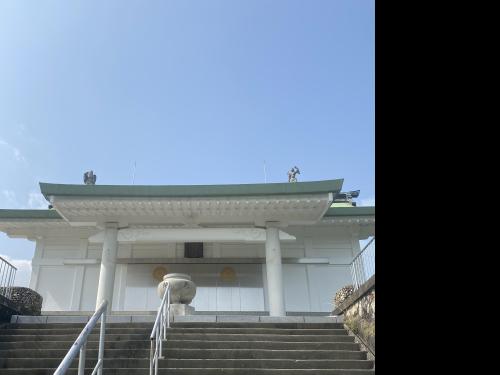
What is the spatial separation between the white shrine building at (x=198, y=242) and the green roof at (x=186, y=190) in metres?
0.03

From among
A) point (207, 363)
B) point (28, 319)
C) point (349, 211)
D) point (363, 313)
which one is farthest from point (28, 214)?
point (363, 313)

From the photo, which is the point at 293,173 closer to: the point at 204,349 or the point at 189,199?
the point at 189,199

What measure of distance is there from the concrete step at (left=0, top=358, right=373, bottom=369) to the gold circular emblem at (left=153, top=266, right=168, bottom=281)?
22.6 feet

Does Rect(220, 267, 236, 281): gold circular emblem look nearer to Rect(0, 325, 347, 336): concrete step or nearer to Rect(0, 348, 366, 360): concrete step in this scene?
Rect(0, 325, 347, 336): concrete step

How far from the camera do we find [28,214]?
13.4 metres

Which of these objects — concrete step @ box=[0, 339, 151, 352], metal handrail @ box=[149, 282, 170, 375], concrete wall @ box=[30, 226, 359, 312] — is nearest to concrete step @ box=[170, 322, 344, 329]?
metal handrail @ box=[149, 282, 170, 375]

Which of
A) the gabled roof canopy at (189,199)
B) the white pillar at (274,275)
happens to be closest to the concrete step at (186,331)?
the white pillar at (274,275)

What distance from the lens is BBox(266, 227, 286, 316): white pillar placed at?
11.2 meters
